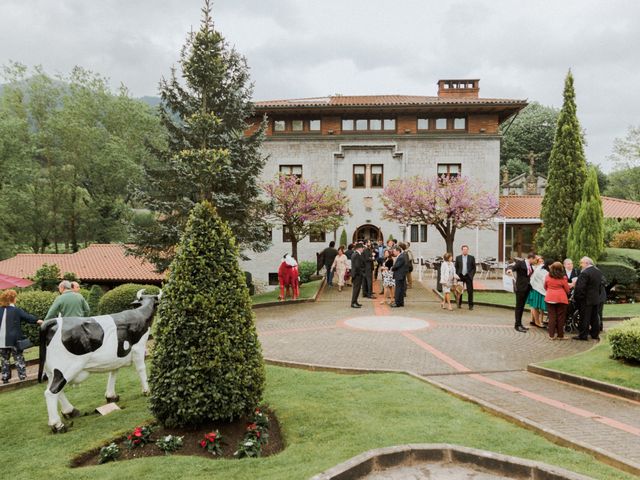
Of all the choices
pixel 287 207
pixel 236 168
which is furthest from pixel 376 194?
pixel 236 168

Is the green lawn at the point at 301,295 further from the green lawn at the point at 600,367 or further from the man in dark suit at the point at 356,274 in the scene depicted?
the green lawn at the point at 600,367

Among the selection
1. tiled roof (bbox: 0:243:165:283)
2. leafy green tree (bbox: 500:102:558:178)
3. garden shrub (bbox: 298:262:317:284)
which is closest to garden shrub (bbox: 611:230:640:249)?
garden shrub (bbox: 298:262:317:284)

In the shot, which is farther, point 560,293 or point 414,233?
point 414,233

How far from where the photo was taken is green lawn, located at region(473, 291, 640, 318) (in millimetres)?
14505

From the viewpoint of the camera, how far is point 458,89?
3225 centimetres

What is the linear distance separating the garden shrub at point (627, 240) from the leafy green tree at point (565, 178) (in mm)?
2823

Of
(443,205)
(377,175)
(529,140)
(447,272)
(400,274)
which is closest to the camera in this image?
(447,272)

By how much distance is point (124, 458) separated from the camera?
528 cm

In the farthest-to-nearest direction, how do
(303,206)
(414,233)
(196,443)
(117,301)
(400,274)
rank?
(414,233) < (303,206) < (400,274) < (117,301) < (196,443)

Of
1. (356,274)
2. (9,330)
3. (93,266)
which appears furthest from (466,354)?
(93,266)

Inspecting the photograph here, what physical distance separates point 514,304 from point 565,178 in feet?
26.9

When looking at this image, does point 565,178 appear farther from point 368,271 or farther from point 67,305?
point 67,305

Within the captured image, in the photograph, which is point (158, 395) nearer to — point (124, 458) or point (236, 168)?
point (124, 458)

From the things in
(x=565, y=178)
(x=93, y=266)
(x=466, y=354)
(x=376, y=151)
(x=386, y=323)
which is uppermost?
(x=376, y=151)
